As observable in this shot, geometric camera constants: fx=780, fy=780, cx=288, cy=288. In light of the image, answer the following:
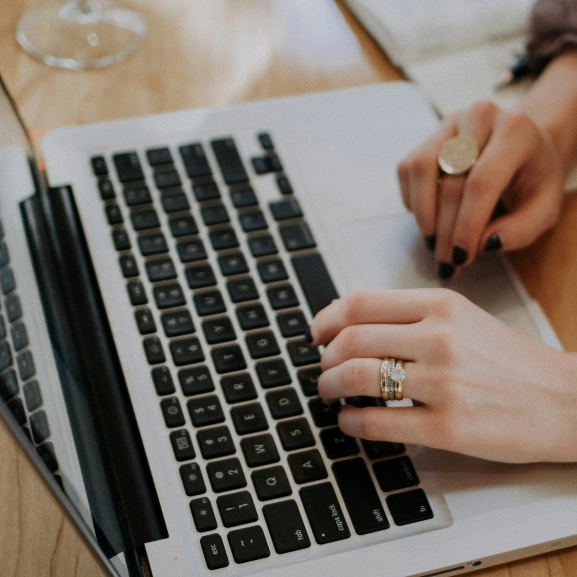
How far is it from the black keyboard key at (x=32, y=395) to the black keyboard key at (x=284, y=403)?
6.2 inches

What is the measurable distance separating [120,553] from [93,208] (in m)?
0.29

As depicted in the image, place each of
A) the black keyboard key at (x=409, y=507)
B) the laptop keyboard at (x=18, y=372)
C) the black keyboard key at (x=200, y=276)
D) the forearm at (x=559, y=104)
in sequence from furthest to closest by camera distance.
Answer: the forearm at (x=559, y=104) → the black keyboard key at (x=200, y=276) → the black keyboard key at (x=409, y=507) → the laptop keyboard at (x=18, y=372)

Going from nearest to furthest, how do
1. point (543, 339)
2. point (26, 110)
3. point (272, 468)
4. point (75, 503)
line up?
point (75, 503) < point (272, 468) < point (543, 339) < point (26, 110)

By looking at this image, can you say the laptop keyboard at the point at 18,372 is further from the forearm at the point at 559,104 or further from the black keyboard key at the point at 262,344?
the forearm at the point at 559,104

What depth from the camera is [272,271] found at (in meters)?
0.61

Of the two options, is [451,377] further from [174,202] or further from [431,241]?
[174,202]

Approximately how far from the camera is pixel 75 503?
40 centimetres

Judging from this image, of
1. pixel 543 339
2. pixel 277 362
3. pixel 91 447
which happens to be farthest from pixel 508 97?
pixel 91 447

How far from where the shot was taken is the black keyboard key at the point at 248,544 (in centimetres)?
47

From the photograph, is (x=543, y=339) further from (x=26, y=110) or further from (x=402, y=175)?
(x=26, y=110)

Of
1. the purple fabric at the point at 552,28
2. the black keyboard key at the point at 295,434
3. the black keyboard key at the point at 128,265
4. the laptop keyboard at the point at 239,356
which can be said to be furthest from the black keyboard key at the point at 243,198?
the purple fabric at the point at 552,28

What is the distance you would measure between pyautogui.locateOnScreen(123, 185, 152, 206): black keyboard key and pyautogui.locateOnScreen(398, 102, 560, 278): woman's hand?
213mm

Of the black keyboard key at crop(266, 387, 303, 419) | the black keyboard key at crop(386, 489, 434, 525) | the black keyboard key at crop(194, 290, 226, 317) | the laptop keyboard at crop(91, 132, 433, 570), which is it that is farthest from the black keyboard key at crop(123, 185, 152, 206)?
the black keyboard key at crop(386, 489, 434, 525)

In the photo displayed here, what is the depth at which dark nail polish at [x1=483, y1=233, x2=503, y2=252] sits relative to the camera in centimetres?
63
